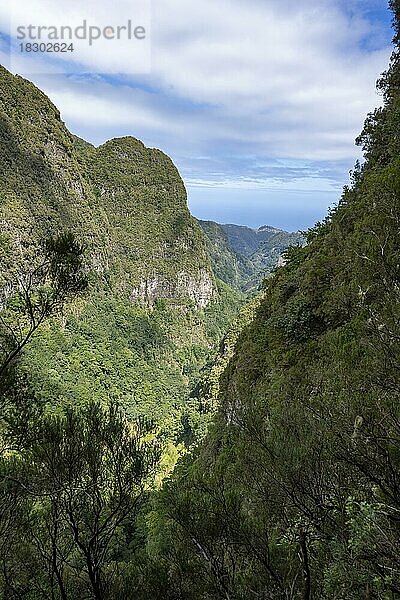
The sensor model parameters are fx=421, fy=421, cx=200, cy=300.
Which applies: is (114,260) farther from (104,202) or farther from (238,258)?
(238,258)

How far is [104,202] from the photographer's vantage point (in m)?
71.5

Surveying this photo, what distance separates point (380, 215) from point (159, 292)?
217ft

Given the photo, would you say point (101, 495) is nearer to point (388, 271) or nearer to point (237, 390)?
point (388, 271)

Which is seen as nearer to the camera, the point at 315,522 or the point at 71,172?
the point at 315,522

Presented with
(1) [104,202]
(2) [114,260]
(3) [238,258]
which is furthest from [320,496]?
(3) [238,258]

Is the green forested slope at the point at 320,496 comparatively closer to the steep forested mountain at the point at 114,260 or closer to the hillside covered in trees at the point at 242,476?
the hillside covered in trees at the point at 242,476

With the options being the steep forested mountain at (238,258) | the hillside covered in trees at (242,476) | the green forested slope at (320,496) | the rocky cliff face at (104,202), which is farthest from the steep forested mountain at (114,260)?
the steep forested mountain at (238,258)

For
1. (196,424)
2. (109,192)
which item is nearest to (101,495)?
(196,424)

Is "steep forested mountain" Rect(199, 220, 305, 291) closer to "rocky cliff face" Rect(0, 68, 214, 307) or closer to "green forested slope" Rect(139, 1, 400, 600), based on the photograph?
"rocky cliff face" Rect(0, 68, 214, 307)

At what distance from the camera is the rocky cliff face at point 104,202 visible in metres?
49.9

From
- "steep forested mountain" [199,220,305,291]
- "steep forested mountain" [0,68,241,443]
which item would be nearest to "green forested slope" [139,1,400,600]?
"steep forested mountain" [0,68,241,443]

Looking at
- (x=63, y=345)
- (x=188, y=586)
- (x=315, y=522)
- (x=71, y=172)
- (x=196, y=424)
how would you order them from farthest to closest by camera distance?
(x=71, y=172) → (x=63, y=345) → (x=196, y=424) → (x=188, y=586) → (x=315, y=522)

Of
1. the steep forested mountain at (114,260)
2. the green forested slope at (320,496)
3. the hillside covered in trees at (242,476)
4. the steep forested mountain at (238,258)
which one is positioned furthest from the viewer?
the steep forested mountain at (238,258)

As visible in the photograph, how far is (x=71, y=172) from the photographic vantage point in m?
61.2
